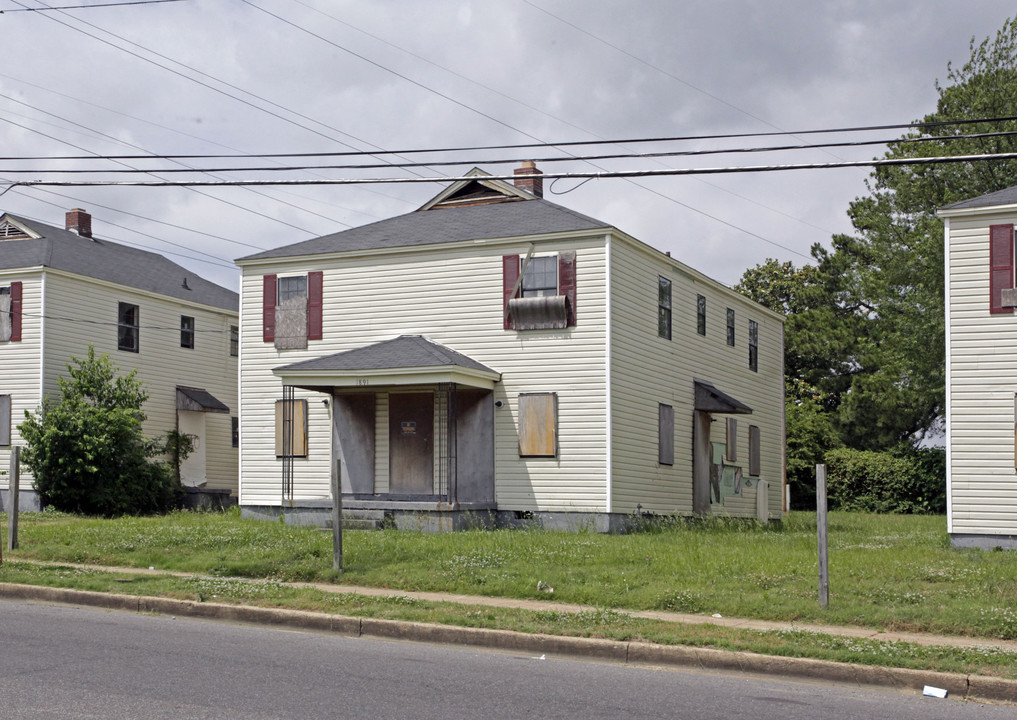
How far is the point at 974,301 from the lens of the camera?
18984mm

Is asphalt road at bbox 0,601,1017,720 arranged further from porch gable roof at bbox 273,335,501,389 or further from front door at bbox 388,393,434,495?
front door at bbox 388,393,434,495

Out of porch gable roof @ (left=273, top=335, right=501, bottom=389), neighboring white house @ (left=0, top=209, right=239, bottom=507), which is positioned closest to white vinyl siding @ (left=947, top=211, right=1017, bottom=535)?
porch gable roof @ (left=273, top=335, right=501, bottom=389)

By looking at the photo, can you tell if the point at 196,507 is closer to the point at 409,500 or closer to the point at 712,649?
the point at 409,500

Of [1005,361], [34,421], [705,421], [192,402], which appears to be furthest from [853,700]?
[192,402]

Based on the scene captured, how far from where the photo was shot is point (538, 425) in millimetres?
22328

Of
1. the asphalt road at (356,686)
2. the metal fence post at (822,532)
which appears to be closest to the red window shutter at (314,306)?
the asphalt road at (356,686)

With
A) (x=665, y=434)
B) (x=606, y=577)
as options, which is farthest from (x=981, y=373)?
(x=606, y=577)

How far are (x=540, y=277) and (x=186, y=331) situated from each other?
1564cm

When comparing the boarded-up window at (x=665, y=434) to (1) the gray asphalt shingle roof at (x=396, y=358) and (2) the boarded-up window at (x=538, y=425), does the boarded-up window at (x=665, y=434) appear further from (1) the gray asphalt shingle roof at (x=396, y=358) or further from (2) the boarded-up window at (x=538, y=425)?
(1) the gray asphalt shingle roof at (x=396, y=358)

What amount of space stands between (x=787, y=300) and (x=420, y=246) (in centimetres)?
3391

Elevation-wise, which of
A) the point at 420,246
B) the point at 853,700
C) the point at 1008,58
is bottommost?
the point at 853,700

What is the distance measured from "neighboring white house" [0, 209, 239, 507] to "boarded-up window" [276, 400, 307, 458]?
822cm

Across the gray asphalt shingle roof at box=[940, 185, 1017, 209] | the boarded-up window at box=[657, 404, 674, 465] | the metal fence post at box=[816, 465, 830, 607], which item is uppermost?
the gray asphalt shingle roof at box=[940, 185, 1017, 209]

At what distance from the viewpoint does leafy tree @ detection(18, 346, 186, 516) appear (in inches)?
1088
